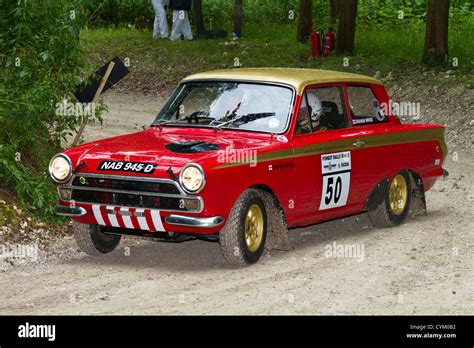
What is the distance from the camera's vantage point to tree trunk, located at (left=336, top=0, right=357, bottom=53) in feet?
82.2

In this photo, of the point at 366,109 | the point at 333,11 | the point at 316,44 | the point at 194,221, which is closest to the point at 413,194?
the point at 366,109

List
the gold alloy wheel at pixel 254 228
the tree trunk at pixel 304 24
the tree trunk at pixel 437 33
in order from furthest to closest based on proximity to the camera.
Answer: the tree trunk at pixel 304 24 < the tree trunk at pixel 437 33 < the gold alloy wheel at pixel 254 228

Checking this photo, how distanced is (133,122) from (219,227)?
39.0ft

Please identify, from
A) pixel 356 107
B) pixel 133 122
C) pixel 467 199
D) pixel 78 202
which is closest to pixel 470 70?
pixel 133 122

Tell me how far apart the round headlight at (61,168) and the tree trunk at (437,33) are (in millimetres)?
13769

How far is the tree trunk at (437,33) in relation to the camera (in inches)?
875

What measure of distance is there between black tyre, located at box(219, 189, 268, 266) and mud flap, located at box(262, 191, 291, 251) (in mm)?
140

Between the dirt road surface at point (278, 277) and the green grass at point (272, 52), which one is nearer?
the dirt road surface at point (278, 277)

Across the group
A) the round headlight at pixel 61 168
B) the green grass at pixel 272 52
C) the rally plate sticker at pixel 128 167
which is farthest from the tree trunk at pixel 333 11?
the rally plate sticker at pixel 128 167

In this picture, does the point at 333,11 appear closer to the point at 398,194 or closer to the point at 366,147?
the point at 398,194

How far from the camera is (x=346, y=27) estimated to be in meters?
25.4

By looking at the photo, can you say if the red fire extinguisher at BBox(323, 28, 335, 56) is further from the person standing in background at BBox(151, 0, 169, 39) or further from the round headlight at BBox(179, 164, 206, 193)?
the round headlight at BBox(179, 164, 206, 193)

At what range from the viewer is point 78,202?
995cm

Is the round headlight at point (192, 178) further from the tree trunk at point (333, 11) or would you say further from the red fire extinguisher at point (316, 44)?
the tree trunk at point (333, 11)
